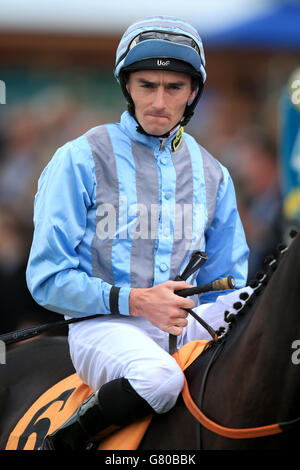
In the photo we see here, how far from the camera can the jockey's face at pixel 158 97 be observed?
3186 mm

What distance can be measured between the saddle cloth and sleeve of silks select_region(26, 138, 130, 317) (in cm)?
32

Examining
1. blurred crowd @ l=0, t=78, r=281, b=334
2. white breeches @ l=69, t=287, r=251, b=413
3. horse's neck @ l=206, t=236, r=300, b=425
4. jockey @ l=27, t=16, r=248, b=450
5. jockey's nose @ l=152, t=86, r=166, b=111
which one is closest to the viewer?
horse's neck @ l=206, t=236, r=300, b=425

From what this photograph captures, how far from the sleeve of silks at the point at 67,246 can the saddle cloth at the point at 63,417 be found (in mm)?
319

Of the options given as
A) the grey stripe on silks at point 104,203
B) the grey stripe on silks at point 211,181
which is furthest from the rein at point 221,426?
the grey stripe on silks at point 211,181

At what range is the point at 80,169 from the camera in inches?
124

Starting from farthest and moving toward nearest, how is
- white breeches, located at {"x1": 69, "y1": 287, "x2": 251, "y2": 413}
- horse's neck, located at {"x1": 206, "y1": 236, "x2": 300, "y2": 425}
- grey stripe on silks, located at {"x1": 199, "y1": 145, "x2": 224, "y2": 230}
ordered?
grey stripe on silks, located at {"x1": 199, "y1": 145, "x2": 224, "y2": 230} → white breeches, located at {"x1": 69, "y1": 287, "x2": 251, "y2": 413} → horse's neck, located at {"x1": 206, "y1": 236, "x2": 300, "y2": 425}

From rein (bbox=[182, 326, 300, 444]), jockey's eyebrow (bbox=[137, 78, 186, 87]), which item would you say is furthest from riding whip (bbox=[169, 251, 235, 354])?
jockey's eyebrow (bbox=[137, 78, 186, 87])

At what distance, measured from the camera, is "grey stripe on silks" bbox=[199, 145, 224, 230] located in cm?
340

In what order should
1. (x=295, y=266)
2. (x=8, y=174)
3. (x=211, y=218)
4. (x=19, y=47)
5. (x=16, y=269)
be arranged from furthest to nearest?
1. (x=19, y=47)
2. (x=8, y=174)
3. (x=16, y=269)
4. (x=211, y=218)
5. (x=295, y=266)

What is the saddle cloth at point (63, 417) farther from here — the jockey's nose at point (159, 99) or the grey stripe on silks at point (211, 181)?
the jockey's nose at point (159, 99)

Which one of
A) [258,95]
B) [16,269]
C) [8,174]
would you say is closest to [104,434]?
[16,269]

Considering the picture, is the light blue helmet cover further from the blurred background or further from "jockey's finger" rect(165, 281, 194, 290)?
the blurred background

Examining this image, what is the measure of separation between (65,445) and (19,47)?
25.0ft

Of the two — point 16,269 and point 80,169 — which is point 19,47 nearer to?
point 16,269
